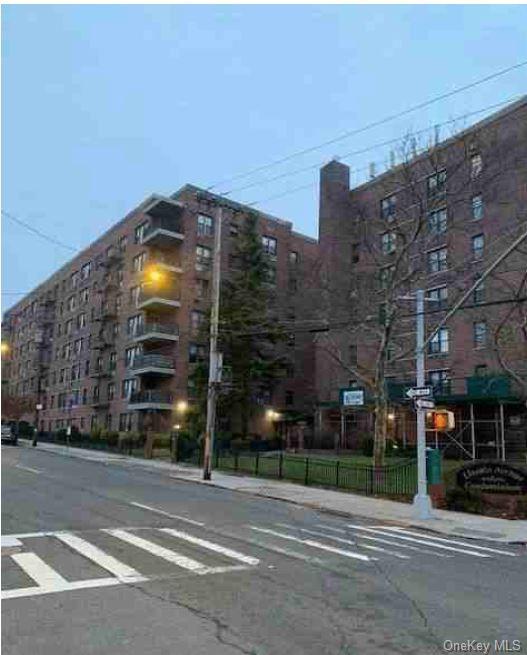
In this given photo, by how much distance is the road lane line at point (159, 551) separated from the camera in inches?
357

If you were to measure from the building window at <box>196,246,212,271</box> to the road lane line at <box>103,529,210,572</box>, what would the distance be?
4176cm

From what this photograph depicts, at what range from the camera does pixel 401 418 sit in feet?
139

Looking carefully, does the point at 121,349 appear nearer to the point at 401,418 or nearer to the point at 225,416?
the point at 225,416

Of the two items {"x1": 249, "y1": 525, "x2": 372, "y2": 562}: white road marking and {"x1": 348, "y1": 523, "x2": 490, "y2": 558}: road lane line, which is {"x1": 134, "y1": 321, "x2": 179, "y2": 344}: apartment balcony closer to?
{"x1": 348, "y1": 523, "x2": 490, "y2": 558}: road lane line

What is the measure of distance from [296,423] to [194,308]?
39.2 feet

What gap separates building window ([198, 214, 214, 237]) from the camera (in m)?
53.3

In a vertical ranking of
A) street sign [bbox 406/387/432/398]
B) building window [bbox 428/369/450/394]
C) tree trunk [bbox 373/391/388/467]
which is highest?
building window [bbox 428/369/450/394]

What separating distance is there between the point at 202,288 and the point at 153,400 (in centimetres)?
985

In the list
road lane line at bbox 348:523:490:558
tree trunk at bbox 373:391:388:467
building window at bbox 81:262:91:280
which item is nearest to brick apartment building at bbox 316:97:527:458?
tree trunk at bbox 373:391:388:467

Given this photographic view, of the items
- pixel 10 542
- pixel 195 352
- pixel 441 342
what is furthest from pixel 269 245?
pixel 10 542

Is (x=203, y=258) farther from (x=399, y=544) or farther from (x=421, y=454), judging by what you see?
(x=399, y=544)

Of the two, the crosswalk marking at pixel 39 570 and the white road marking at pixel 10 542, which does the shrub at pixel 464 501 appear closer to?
the white road marking at pixel 10 542

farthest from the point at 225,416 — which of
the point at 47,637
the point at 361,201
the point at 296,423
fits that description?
the point at 47,637

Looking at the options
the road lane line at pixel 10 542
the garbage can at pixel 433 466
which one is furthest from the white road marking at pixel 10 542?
the garbage can at pixel 433 466
